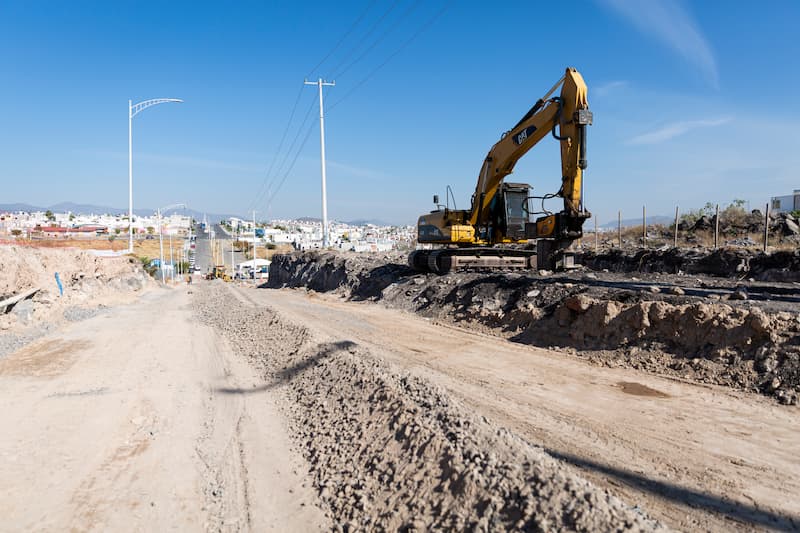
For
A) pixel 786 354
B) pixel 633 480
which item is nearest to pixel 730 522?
pixel 633 480

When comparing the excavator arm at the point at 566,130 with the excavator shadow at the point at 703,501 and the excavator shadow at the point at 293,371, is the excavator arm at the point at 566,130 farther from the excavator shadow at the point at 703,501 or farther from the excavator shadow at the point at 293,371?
the excavator shadow at the point at 703,501

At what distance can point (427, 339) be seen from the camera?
37.3 feet

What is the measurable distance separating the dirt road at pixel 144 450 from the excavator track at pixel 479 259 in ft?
31.0

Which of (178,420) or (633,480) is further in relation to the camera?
(178,420)

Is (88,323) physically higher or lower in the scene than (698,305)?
lower

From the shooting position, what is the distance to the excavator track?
17.7m

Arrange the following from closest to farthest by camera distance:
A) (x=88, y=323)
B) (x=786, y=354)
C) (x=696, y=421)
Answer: (x=696, y=421) < (x=786, y=354) < (x=88, y=323)

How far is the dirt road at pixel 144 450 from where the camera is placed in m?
4.62

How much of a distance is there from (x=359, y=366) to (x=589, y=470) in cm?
358

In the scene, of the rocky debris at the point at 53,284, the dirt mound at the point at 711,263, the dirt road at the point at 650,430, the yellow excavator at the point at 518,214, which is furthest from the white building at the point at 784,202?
the rocky debris at the point at 53,284

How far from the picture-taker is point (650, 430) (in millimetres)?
5598

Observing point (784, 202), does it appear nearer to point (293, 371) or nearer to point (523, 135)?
point (523, 135)

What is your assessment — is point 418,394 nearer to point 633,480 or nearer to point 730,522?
point 633,480

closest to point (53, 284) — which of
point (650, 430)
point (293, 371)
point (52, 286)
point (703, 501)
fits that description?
point (52, 286)
